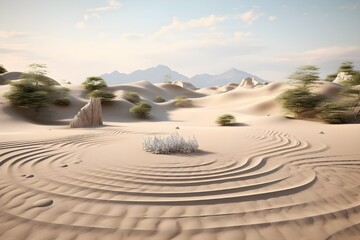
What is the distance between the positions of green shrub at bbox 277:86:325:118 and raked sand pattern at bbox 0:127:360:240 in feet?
37.8

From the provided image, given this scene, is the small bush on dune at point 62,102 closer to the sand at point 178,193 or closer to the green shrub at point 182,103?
the green shrub at point 182,103

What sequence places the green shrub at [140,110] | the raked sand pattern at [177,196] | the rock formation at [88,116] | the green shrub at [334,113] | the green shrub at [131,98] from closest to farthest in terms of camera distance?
the raked sand pattern at [177,196]
the rock formation at [88,116]
the green shrub at [334,113]
the green shrub at [140,110]
the green shrub at [131,98]

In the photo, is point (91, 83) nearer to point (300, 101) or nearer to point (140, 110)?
point (140, 110)

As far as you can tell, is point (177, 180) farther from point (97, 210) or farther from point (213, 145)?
point (213, 145)

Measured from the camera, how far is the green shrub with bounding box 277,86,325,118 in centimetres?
1538

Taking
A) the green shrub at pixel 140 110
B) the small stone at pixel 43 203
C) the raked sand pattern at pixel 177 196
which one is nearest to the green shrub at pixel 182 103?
the green shrub at pixel 140 110

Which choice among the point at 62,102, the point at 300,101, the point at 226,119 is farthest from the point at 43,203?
the point at 62,102

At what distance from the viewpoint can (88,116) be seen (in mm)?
11875

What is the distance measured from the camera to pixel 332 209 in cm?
264

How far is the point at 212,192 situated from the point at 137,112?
58.4ft

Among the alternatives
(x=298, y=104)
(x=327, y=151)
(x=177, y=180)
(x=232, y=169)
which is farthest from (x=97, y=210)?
(x=298, y=104)

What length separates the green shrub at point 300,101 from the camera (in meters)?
15.4

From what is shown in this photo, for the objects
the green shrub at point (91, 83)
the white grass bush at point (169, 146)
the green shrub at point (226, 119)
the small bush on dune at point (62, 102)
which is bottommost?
the white grass bush at point (169, 146)

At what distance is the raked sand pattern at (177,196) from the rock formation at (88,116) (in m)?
6.70
